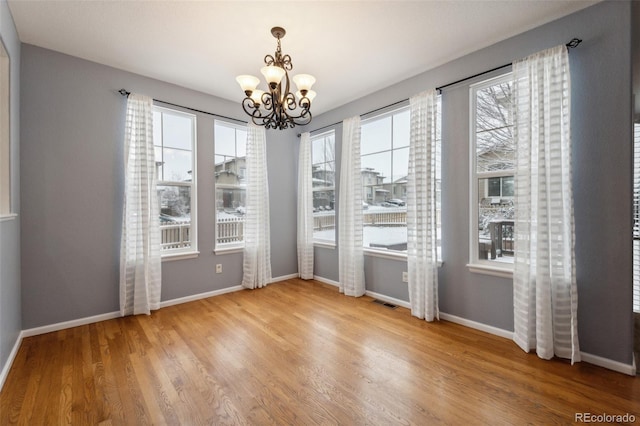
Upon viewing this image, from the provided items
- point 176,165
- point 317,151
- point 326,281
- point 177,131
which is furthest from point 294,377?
point 317,151

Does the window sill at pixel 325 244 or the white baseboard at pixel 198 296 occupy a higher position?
the window sill at pixel 325 244

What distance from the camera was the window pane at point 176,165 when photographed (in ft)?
11.7

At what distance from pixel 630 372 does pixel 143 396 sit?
3.47 meters

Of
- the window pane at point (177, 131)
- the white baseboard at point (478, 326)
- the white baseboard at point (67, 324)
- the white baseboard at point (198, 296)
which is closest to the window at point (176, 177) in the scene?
the window pane at point (177, 131)

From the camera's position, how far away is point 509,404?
1739 mm

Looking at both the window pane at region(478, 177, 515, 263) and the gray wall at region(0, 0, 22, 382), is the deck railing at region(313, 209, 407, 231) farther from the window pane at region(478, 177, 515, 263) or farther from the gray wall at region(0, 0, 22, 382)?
the gray wall at region(0, 0, 22, 382)

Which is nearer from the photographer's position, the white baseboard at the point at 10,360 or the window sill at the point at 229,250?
the white baseboard at the point at 10,360

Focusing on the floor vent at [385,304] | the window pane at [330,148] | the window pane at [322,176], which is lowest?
the floor vent at [385,304]

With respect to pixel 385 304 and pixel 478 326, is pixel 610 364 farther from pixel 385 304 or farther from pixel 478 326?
pixel 385 304

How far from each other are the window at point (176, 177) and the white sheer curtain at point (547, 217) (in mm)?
3775

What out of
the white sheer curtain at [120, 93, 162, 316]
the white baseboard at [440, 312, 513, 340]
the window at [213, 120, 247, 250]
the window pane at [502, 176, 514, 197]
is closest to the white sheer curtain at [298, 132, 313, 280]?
the window at [213, 120, 247, 250]

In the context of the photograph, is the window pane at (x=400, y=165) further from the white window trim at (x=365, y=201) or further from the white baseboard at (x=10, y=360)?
the white baseboard at (x=10, y=360)

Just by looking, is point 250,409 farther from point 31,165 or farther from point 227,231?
point 31,165

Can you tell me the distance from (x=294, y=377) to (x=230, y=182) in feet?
9.72
